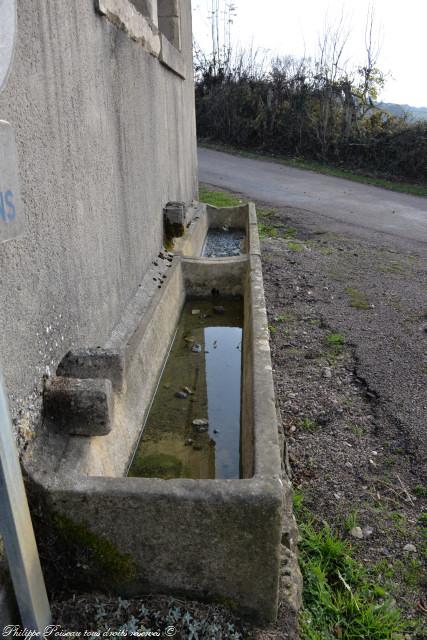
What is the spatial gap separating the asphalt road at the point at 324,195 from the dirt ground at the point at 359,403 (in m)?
2.76

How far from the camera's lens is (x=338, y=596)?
7.67 ft

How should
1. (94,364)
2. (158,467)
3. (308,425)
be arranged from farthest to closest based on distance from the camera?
1. (308,425)
2. (158,467)
3. (94,364)

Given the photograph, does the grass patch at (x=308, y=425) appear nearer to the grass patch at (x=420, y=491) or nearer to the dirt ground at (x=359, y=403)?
the dirt ground at (x=359, y=403)

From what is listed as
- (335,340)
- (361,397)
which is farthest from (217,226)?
(361,397)

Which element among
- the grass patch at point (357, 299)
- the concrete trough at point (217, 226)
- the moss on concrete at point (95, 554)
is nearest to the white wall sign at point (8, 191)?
the moss on concrete at point (95, 554)

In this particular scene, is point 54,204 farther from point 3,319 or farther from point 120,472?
point 120,472

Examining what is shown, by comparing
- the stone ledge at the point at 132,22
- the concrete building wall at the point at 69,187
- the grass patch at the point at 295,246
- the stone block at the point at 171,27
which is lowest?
the grass patch at the point at 295,246

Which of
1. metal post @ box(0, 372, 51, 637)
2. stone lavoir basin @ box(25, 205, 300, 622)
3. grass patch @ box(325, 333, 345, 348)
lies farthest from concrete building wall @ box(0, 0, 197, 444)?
grass patch @ box(325, 333, 345, 348)

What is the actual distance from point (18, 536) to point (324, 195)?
40.3ft

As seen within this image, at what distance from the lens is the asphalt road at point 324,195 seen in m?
10.2

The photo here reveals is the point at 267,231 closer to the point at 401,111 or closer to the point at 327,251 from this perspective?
the point at 327,251

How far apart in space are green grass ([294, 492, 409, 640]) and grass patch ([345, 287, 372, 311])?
350cm

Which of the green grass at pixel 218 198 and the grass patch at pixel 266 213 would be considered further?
the green grass at pixel 218 198

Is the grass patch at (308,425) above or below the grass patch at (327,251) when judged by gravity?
below
